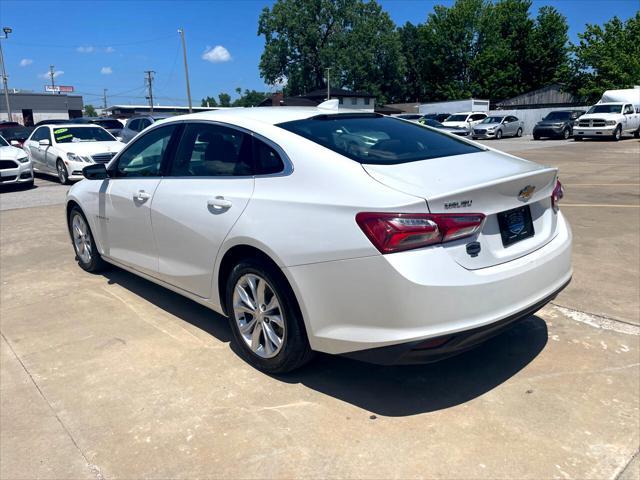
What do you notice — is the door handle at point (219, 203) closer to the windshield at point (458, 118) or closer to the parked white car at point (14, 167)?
the parked white car at point (14, 167)

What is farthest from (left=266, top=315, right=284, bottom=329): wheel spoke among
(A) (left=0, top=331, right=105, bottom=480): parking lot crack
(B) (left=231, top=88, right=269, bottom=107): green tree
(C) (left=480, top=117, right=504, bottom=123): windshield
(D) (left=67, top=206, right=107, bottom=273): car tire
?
(B) (left=231, top=88, right=269, bottom=107): green tree

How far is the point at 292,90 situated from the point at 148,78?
81.2 feet

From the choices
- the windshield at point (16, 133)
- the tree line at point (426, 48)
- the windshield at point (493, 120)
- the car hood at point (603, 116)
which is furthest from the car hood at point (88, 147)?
the tree line at point (426, 48)

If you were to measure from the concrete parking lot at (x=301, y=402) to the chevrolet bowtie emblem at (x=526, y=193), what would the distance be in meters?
1.10

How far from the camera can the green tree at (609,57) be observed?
42.9 m

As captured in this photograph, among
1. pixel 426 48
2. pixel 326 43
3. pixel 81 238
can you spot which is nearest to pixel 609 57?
pixel 426 48

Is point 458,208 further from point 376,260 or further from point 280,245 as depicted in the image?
point 280,245

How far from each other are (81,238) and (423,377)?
12.9 ft

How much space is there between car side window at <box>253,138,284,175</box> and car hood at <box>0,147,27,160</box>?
11048 mm

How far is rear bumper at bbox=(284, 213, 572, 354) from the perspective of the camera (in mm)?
2613

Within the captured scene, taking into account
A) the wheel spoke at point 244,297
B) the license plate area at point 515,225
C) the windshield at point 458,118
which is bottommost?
the wheel spoke at point 244,297

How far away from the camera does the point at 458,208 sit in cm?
270

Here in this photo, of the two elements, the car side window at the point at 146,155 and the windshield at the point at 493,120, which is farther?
the windshield at the point at 493,120

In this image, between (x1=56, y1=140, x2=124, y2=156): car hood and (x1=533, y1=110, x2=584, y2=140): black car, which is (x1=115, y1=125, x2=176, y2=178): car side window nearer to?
(x1=56, y1=140, x2=124, y2=156): car hood
